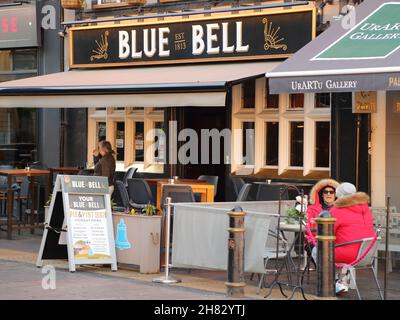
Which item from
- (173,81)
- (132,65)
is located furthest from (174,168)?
(173,81)

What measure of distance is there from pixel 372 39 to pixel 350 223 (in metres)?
3.07

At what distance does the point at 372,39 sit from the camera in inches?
496

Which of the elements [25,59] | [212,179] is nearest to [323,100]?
[212,179]

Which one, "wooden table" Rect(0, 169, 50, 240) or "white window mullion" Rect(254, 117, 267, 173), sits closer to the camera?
"white window mullion" Rect(254, 117, 267, 173)

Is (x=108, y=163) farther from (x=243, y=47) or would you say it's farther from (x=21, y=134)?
(x=21, y=134)

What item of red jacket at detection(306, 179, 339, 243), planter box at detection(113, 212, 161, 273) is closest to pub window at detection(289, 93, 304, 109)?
red jacket at detection(306, 179, 339, 243)

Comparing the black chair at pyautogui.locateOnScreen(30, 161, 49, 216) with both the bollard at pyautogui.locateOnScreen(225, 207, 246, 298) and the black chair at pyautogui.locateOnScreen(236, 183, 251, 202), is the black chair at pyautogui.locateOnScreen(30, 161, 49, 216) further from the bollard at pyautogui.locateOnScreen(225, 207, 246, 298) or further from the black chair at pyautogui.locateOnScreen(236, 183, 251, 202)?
the bollard at pyautogui.locateOnScreen(225, 207, 246, 298)

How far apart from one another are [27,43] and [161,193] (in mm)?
6476

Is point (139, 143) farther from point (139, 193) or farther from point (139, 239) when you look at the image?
point (139, 239)

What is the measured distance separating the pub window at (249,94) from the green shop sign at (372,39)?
122 inches

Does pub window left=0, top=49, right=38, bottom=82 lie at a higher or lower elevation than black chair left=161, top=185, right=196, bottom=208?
higher

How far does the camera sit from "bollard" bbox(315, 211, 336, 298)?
9742 mm

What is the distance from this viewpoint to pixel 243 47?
15.7 meters

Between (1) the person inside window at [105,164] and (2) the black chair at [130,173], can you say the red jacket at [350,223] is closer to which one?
(1) the person inside window at [105,164]
